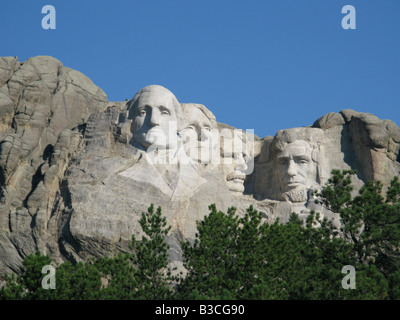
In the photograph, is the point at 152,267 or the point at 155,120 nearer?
the point at 152,267

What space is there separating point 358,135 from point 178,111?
19.9ft

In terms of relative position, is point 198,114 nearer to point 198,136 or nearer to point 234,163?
point 198,136

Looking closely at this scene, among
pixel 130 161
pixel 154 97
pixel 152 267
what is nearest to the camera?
pixel 152 267

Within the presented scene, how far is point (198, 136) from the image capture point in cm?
3266

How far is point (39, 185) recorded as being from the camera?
29531 mm

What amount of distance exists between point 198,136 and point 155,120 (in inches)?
108

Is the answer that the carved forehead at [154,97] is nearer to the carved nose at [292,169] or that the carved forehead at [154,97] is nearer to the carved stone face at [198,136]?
the carved stone face at [198,136]

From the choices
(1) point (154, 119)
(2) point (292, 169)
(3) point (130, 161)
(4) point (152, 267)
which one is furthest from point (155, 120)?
(4) point (152, 267)

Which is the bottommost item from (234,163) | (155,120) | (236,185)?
(236,185)

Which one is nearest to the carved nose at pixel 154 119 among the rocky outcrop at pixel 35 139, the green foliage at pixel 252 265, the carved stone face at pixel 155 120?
the carved stone face at pixel 155 120

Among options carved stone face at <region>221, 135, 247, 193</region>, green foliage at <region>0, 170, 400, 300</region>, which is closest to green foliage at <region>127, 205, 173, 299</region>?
green foliage at <region>0, 170, 400, 300</region>

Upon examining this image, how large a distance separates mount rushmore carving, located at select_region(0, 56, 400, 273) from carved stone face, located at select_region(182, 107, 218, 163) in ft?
0.14
